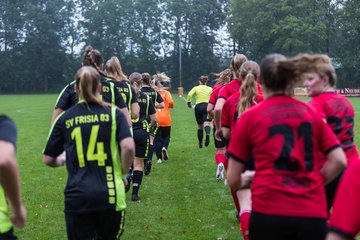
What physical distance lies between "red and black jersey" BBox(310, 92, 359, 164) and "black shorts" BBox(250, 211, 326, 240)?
51.0 inches

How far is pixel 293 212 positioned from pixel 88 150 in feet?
5.31

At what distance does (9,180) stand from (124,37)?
215ft

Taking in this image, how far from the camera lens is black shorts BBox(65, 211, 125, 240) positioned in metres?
3.93

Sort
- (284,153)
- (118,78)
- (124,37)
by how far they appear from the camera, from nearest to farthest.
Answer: (284,153) < (118,78) < (124,37)

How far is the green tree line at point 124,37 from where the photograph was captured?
64688 millimetres

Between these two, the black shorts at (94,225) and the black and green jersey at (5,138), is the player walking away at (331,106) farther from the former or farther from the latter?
the black and green jersey at (5,138)

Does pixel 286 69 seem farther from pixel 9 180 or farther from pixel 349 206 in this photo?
pixel 9 180

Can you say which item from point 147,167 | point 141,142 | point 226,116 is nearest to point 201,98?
point 147,167

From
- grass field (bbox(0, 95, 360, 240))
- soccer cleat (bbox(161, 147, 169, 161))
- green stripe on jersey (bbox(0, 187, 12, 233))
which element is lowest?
grass field (bbox(0, 95, 360, 240))

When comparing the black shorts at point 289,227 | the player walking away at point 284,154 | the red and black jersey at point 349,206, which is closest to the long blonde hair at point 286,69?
the player walking away at point 284,154

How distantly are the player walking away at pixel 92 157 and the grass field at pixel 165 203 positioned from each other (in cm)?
248

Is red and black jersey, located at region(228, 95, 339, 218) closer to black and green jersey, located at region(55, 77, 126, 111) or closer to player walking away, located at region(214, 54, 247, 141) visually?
player walking away, located at region(214, 54, 247, 141)

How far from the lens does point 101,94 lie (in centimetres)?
581

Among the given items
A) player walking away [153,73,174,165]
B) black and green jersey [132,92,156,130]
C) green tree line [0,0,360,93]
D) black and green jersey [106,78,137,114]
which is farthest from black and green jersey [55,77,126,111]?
green tree line [0,0,360,93]
